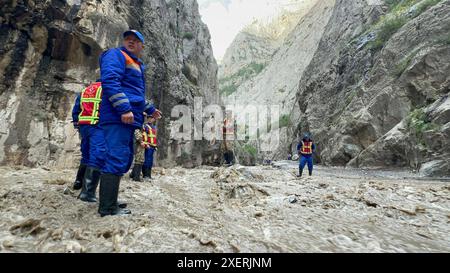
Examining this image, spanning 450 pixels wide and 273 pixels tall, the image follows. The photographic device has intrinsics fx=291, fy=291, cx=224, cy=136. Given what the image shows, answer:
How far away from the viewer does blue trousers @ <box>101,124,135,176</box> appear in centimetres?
294

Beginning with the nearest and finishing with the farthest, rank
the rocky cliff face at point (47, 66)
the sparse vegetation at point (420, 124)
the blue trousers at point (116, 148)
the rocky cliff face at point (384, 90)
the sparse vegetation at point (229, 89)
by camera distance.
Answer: the blue trousers at point (116, 148), the rocky cliff face at point (47, 66), the sparse vegetation at point (420, 124), the rocky cliff face at point (384, 90), the sparse vegetation at point (229, 89)

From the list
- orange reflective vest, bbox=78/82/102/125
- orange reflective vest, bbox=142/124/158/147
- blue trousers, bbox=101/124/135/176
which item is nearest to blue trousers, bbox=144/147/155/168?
orange reflective vest, bbox=142/124/158/147

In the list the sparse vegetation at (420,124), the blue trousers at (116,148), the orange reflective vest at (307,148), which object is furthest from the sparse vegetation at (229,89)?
the blue trousers at (116,148)

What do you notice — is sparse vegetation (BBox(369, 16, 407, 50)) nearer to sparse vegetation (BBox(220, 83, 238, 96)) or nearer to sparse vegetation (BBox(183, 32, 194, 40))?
sparse vegetation (BBox(183, 32, 194, 40))

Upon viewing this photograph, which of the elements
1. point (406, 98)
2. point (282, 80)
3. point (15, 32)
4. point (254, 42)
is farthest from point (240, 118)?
point (15, 32)

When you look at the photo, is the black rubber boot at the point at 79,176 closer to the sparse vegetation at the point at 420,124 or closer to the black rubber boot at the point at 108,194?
the black rubber boot at the point at 108,194

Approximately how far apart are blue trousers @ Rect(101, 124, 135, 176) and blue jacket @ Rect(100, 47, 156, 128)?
79mm

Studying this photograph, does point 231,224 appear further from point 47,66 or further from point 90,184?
point 47,66

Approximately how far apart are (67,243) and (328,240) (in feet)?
7.10

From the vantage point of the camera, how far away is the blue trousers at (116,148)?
2.94 metres

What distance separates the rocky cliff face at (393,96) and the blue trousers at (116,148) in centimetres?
934

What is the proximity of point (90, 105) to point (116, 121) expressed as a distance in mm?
1817
